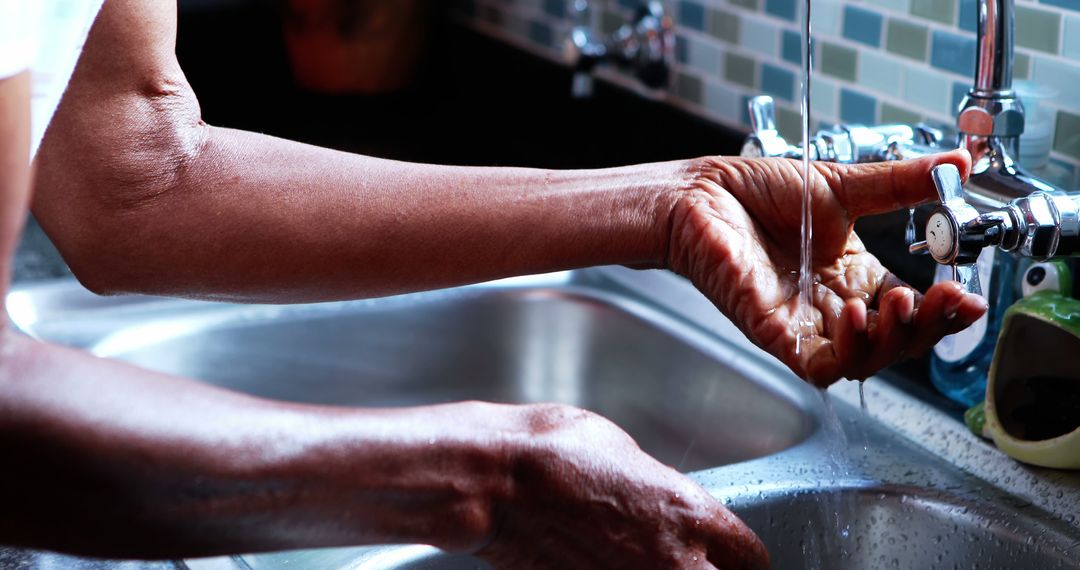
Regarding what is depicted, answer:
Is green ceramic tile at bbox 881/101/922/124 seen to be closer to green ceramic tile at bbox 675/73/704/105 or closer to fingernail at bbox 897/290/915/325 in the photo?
green ceramic tile at bbox 675/73/704/105

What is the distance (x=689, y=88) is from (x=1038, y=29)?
50 centimetres

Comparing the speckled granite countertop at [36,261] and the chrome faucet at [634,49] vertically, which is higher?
the chrome faucet at [634,49]

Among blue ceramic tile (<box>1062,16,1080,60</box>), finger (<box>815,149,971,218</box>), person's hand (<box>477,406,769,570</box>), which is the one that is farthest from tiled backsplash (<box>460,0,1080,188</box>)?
person's hand (<box>477,406,769,570</box>)

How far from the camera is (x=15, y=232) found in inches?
21.9

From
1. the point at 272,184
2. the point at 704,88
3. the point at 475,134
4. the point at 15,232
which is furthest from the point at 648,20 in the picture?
the point at 15,232

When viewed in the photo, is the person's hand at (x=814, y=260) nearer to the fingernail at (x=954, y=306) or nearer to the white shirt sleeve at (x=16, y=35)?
the fingernail at (x=954, y=306)

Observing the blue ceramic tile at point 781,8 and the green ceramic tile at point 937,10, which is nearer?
the green ceramic tile at point 937,10

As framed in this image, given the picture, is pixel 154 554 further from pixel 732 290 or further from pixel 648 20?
pixel 648 20

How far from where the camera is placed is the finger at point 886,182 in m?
0.76

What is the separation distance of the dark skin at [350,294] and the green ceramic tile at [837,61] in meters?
0.37

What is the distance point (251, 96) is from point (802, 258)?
1.36 metres

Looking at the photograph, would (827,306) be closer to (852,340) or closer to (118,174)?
(852,340)

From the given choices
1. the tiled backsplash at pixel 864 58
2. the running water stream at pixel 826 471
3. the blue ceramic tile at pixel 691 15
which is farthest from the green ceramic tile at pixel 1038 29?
the blue ceramic tile at pixel 691 15

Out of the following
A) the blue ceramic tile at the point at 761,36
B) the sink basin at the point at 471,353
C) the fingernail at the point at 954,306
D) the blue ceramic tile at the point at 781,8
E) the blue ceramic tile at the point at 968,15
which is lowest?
the sink basin at the point at 471,353
